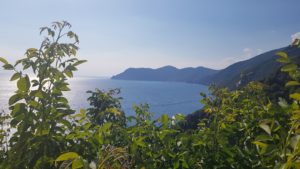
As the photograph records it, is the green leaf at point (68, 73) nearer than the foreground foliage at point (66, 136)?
No

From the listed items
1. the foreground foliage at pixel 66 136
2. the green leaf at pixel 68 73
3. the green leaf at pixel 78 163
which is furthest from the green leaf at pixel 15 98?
the green leaf at pixel 78 163

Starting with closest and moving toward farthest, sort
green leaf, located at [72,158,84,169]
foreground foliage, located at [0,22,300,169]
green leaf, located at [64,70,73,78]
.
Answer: green leaf, located at [72,158,84,169]
foreground foliage, located at [0,22,300,169]
green leaf, located at [64,70,73,78]

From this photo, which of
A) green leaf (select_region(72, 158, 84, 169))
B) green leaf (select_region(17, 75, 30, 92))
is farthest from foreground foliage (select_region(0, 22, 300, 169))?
green leaf (select_region(72, 158, 84, 169))

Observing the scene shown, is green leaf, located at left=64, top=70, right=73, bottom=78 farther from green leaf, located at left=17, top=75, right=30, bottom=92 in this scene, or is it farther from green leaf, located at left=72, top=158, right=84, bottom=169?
green leaf, located at left=72, top=158, right=84, bottom=169

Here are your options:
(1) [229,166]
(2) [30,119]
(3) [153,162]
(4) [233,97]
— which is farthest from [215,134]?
(4) [233,97]

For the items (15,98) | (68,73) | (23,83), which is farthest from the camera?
(68,73)

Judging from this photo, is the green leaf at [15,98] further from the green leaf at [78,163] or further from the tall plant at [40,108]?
the green leaf at [78,163]

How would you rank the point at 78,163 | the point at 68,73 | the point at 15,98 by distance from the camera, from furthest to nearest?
1. the point at 68,73
2. the point at 15,98
3. the point at 78,163

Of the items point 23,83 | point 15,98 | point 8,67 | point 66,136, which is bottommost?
point 66,136

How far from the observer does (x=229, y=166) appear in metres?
2.68

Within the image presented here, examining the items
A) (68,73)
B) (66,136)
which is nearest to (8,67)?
(68,73)

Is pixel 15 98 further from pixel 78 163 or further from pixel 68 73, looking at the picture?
pixel 78 163

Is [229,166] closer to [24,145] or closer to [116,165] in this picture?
[116,165]

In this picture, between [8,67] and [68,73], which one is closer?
[8,67]
